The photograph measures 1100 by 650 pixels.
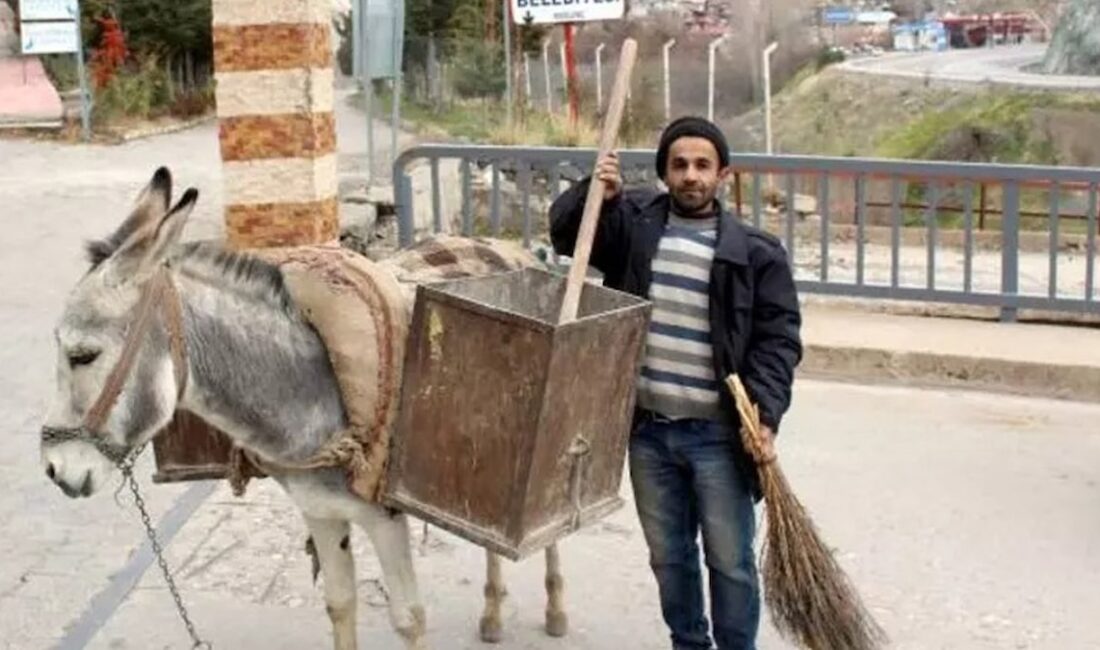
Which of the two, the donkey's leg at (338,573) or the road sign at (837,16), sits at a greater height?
the road sign at (837,16)

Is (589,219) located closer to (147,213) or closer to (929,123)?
→ (147,213)

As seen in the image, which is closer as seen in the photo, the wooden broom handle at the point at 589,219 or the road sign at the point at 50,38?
the wooden broom handle at the point at 589,219

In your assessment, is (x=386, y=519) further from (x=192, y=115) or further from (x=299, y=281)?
(x=192, y=115)

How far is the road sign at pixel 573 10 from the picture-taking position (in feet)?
46.5

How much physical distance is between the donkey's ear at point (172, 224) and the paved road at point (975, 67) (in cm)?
3390

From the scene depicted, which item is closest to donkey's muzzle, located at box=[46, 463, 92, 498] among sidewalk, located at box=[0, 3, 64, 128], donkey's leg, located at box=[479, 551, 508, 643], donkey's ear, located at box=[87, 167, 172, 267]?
donkey's ear, located at box=[87, 167, 172, 267]

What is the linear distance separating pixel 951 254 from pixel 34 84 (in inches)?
643

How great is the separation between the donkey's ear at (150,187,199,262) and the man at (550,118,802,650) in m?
1.08

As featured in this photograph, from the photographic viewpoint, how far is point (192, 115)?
2686 centimetres

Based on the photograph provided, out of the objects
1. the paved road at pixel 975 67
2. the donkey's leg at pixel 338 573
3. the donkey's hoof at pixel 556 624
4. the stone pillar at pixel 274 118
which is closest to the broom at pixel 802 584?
the donkey's hoof at pixel 556 624

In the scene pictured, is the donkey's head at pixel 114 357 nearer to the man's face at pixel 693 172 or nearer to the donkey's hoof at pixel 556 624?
the man's face at pixel 693 172

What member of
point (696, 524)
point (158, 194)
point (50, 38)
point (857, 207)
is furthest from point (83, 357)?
point (50, 38)

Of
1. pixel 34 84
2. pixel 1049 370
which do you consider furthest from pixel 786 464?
pixel 34 84

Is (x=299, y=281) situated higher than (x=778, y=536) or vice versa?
(x=299, y=281)
